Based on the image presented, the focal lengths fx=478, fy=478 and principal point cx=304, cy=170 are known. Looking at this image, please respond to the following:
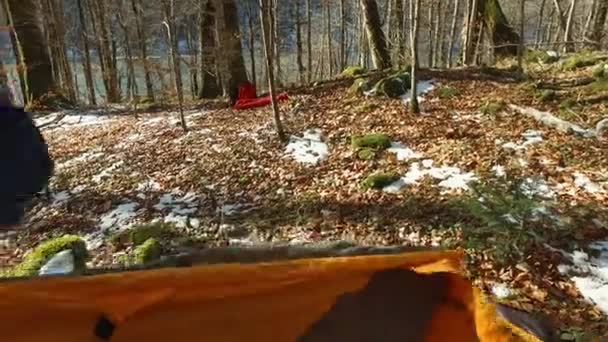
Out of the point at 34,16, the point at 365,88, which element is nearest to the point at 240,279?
the point at 365,88

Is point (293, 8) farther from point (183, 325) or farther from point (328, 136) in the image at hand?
point (183, 325)

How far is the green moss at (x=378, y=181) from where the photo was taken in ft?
19.9

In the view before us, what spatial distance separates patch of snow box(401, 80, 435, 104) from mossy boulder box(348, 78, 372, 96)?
880 millimetres

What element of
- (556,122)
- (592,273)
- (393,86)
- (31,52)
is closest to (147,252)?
(592,273)

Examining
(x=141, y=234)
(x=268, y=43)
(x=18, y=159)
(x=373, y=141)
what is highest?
(x=268, y=43)

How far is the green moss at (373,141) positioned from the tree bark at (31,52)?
414 inches

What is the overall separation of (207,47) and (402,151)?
7.88 m

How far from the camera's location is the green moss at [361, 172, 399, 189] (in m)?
6.06

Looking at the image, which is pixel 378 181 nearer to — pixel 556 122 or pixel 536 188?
pixel 536 188

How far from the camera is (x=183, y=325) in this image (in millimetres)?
2047

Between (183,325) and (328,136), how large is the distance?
20.1 feet

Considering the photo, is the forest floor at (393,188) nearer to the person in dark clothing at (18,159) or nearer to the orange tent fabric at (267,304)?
the orange tent fabric at (267,304)

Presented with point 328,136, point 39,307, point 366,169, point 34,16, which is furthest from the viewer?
point 34,16

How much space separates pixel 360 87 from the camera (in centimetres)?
992
